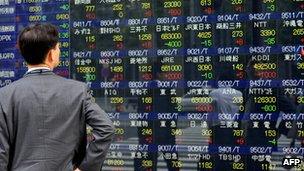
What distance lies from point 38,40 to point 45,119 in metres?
0.43

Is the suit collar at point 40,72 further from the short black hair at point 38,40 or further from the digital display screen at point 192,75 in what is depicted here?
the digital display screen at point 192,75

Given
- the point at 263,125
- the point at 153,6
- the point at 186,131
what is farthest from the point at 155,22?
the point at 263,125

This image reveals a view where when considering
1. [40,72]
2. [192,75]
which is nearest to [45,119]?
[40,72]

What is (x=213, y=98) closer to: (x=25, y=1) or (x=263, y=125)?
(x=263, y=125)

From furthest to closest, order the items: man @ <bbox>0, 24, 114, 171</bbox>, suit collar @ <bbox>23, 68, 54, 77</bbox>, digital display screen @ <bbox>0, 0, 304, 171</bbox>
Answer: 1. digital display screen @ <bbox>0, 0, 304, 171</bbox>
2. suit collar @ <bbox>23, 68, 54, 77</bbox>
3. man @ <bbox>0, 24, 114, 171</bbox>

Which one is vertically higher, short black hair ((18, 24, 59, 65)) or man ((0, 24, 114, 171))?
short black hair ((18, 24, 59, 65))

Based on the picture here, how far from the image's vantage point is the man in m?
3.01

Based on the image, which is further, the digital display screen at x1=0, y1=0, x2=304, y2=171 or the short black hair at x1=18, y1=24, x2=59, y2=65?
the digital display screen at x1=0, y1=0, x2=304, y2=171

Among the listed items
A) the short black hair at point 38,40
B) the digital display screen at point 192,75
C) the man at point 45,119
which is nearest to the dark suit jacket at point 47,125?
the man at point 45,119

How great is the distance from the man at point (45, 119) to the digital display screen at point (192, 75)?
2.18 m

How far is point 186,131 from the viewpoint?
5.19 m

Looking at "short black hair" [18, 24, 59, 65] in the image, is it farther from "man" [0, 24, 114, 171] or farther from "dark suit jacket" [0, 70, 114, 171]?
"dark suit jacket" [0, 70, 114, 171]

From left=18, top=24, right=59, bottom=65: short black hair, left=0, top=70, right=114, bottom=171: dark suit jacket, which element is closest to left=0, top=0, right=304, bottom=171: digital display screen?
left=0, top=70, right=114, bottom=171: dark suit jacket

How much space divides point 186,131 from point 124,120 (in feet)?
2.14
